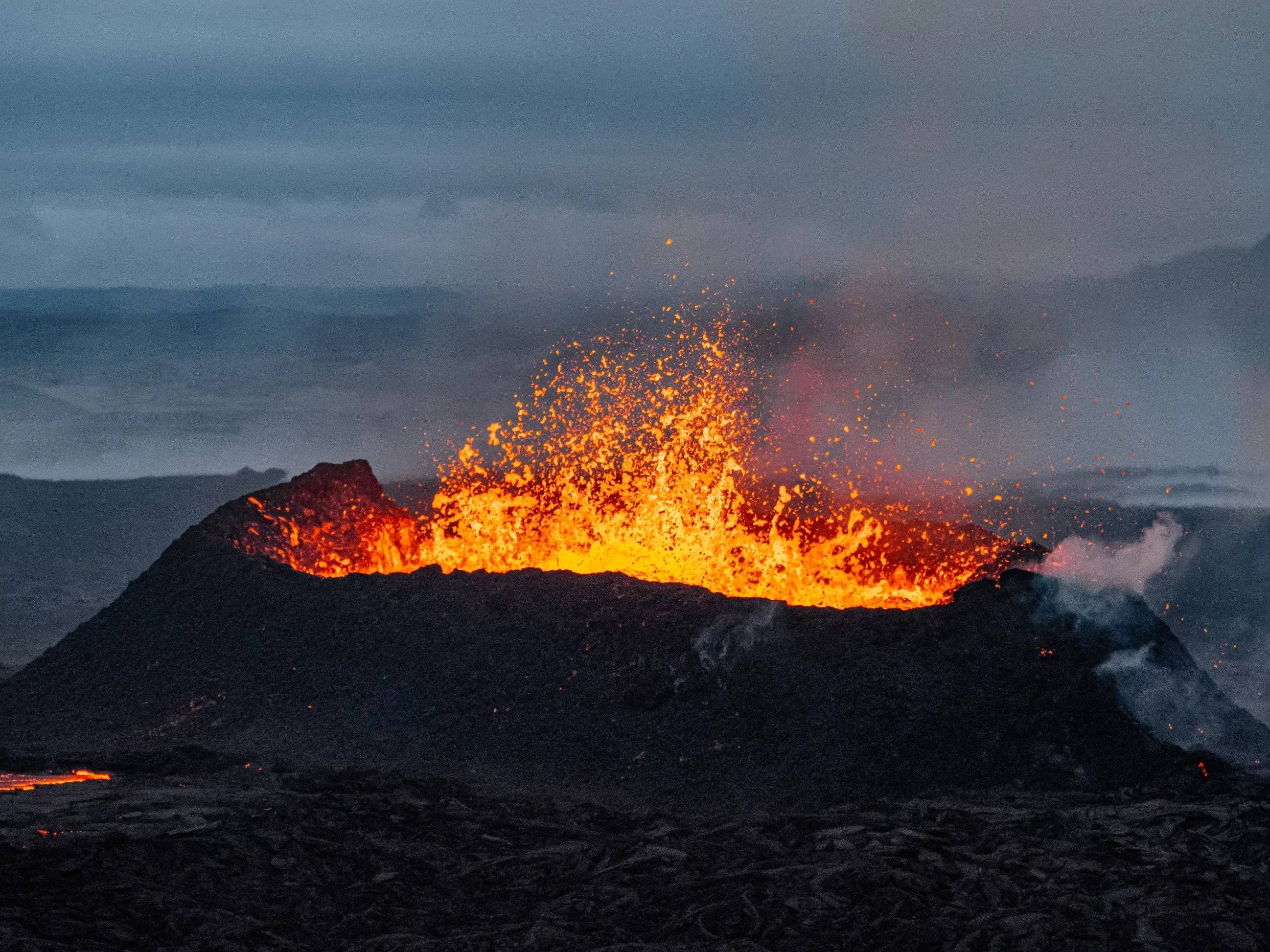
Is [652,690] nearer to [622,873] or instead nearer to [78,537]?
[622,873]

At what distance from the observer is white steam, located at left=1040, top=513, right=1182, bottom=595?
1867 centimetres

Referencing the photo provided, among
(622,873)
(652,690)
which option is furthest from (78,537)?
(622,873)

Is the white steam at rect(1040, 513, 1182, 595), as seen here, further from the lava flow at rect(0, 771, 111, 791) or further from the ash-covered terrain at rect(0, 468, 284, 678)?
the ash-covered terrain at rect(0, 468, 284, 678)

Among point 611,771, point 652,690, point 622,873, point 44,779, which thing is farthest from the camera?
point 652,690

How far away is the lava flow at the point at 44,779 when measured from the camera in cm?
1620

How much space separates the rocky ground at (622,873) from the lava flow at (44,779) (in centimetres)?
73

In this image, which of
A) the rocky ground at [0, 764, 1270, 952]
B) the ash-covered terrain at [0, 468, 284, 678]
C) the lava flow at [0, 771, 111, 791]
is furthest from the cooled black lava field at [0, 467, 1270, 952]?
the ash-covered terrain at [0, 468, 284, 678]

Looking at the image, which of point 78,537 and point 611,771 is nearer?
point 611,771

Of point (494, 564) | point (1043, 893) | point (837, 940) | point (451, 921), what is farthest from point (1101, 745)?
point (494, 564)

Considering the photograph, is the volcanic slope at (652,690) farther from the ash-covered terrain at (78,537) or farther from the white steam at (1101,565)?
the ash-covered terrain at (78,537)

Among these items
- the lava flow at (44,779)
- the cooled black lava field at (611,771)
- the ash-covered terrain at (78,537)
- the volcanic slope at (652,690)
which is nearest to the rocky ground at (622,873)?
the cooled black lava field at (611,771)

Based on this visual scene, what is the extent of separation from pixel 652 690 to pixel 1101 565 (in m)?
6.10

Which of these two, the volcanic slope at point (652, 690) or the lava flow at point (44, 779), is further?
the volcanic slope at point (652, 690)

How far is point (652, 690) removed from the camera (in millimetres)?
18219
